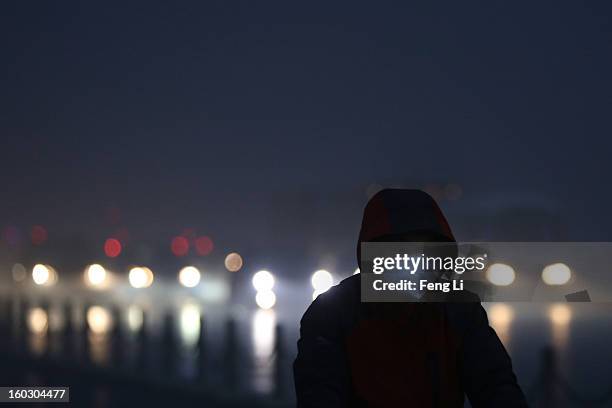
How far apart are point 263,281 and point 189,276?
600cm

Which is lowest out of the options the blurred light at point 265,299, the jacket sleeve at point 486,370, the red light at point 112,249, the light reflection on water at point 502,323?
the jacket sleeve at point 486,370

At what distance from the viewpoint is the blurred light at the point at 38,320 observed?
67.7 feet

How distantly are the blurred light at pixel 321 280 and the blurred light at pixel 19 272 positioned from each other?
1739 cm

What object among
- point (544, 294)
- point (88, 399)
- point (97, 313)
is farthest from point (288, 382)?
point (544, 294)

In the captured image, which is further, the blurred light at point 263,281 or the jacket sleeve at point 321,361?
the blurred light at point 263,281

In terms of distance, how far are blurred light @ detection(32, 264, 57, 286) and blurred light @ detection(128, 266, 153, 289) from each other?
497 centimetres

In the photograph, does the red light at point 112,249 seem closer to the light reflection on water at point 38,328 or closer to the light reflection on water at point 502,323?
the light reflection on water at point 38,328

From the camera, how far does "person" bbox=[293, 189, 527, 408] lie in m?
2.44

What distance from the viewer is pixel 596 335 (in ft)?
70.2

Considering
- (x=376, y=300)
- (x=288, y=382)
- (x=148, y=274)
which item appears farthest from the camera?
(x=148, y=274)

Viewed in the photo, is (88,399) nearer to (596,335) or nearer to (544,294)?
(596,335)

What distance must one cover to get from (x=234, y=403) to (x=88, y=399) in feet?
7.83

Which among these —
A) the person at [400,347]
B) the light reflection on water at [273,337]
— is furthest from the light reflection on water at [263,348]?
the person at [400,347]

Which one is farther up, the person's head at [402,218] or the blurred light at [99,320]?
the blurred light at [99,320]
